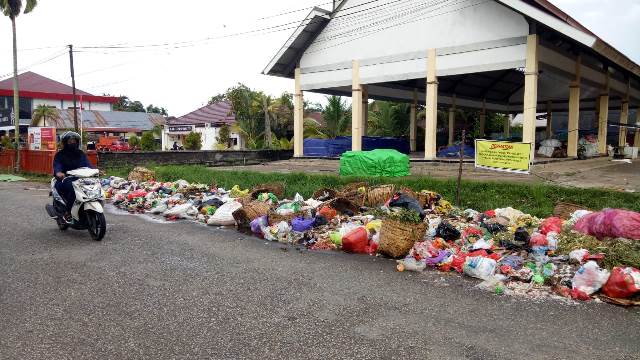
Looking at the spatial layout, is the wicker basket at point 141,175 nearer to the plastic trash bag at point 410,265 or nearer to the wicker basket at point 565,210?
the plastic trash bag at point 410,265

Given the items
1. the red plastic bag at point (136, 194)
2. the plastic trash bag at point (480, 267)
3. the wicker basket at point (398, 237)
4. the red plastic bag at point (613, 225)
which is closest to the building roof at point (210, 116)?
the red plastic bag at point (136, 194)

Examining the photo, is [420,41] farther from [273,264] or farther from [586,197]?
[273,264]

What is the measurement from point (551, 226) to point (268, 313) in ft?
15.2

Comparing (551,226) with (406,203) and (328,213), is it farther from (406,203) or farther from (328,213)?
(328,213)

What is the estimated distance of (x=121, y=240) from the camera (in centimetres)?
Result: 735

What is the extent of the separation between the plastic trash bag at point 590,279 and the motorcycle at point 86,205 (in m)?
6.47

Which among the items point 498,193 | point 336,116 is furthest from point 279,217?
point 336,116

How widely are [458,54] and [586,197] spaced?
8.68 metres

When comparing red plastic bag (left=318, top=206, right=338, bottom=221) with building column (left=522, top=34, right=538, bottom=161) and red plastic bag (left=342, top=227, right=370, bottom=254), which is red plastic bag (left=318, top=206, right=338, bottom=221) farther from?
building column (left=522, top=34, right=538, bottom=161)

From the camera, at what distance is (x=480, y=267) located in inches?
214

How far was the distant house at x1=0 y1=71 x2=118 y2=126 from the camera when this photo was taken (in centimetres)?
5128

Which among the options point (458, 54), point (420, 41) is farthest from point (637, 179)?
point (420, 41)

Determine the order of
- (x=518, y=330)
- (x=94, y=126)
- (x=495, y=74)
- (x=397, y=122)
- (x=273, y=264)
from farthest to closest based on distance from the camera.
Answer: (x=94, y=126) → (x=397, y=122) → (x=495, y=74) → (x=273, y=264) → (x=518, y=330)

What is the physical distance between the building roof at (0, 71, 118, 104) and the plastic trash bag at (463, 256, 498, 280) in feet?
192
